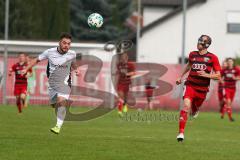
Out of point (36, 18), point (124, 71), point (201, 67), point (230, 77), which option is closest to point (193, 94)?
point (201, 67)

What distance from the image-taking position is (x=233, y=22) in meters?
56.0

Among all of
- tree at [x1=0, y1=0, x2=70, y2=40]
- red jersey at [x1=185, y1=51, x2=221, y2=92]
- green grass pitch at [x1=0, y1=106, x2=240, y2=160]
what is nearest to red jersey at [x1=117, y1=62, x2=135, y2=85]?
green grass pitch at [x1=0, y1=106, x2=240, y2=160]

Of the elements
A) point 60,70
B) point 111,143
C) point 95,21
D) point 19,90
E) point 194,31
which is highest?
point 194,31

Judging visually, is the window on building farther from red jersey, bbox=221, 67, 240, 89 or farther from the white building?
red jersey, bbox=221, 67, 240, 89

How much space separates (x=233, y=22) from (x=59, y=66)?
39.5m

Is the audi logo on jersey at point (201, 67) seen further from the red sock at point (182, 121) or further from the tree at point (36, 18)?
the tree at point (36, 18)

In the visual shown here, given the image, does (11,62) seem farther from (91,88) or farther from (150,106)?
(150,106)

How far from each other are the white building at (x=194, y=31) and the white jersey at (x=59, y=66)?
36.9 metres

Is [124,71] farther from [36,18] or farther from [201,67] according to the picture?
[36,18]

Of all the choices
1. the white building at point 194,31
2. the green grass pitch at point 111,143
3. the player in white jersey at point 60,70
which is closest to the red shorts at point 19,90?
the green grass pitch at point 111,143

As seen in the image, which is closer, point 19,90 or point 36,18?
point 19,90

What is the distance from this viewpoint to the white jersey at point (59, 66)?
17.8m

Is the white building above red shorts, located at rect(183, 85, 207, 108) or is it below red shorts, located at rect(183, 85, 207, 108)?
above

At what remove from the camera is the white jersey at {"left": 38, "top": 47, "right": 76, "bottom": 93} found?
58.4 feet
